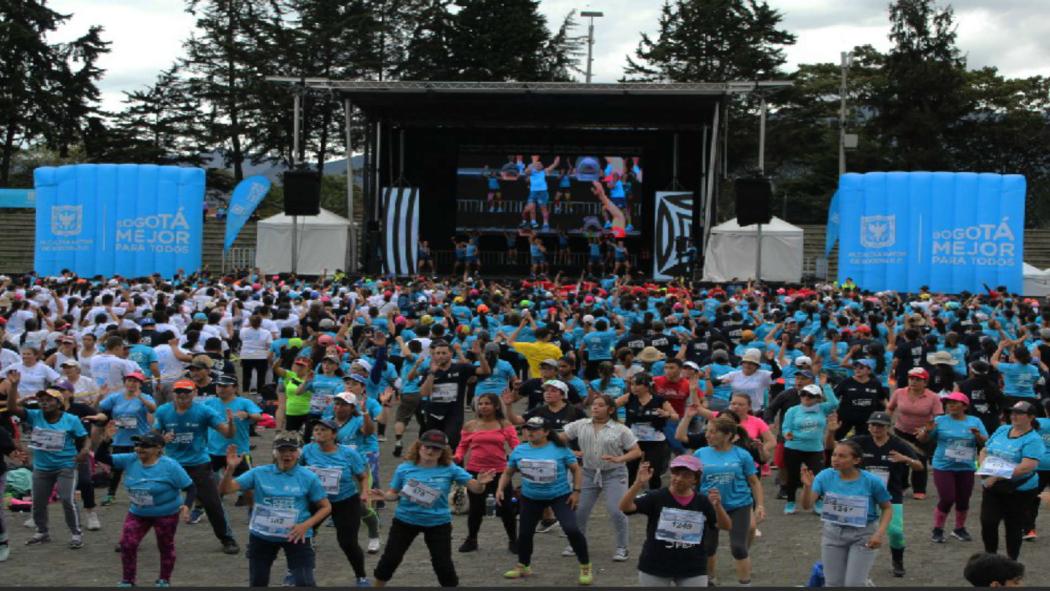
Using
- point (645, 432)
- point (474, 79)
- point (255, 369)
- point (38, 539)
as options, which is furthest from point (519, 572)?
point (474, 79)

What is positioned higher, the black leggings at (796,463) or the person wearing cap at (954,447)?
the person wearing cap at (954,447)

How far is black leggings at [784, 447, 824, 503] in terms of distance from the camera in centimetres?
1109

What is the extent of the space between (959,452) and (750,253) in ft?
68.9

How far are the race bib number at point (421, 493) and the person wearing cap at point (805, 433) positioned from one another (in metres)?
4.06

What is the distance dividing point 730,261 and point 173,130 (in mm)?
27055

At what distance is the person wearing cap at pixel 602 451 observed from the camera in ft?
30.2

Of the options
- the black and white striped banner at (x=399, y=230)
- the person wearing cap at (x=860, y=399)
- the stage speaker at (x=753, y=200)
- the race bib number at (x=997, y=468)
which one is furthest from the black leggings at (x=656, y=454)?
the black and white striped banner at (x=399, y=230)

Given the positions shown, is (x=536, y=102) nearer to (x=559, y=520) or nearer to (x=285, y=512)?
(x=559, y=520)

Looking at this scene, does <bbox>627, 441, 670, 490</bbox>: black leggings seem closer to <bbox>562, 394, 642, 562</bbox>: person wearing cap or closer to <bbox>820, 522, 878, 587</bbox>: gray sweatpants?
<bbox>562, 394, 642, 562</bbox>: person wearing cap

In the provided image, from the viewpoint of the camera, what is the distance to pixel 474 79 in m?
48.2

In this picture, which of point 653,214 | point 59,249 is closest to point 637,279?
point 653,214

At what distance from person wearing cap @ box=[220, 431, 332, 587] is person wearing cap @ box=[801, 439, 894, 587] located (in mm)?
3020

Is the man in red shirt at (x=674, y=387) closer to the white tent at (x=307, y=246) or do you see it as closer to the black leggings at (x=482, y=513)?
the black leggings at (x=482, y=513)

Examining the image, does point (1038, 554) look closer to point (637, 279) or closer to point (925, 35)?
point (637, 279)
